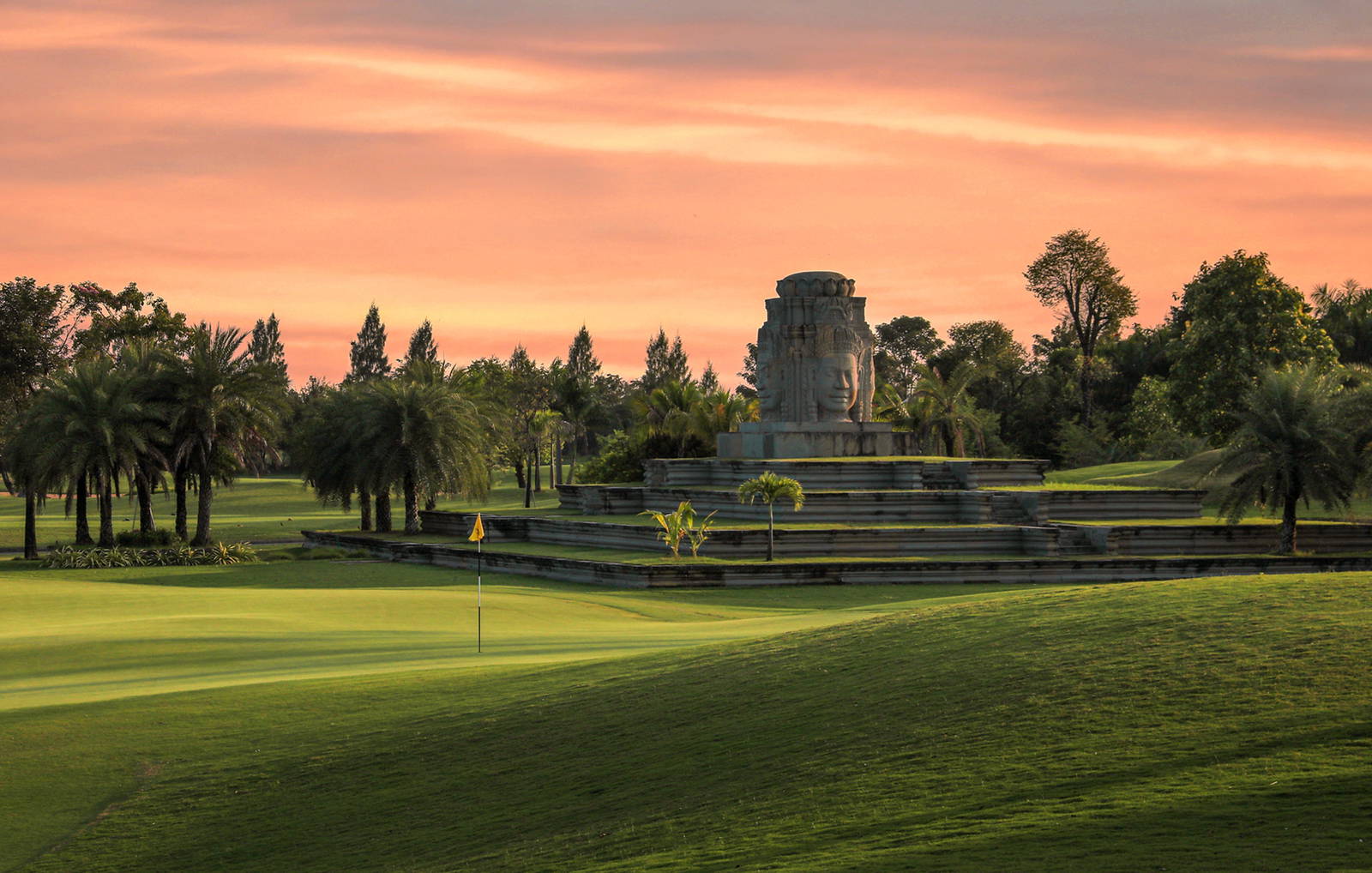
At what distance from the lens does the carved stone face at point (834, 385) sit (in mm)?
42406

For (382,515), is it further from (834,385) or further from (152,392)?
(834,385)

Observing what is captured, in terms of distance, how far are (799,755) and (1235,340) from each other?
47.5m

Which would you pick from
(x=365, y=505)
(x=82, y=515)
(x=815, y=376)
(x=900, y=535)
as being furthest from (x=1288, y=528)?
(x=82, y=515)

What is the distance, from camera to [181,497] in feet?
140

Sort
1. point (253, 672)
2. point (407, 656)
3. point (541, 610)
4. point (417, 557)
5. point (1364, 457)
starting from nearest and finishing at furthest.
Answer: point (253, 672) → point (407, 656) → point (541, 610) → point (1364, 457) → point (417, 557)

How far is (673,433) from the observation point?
5109 centimetres

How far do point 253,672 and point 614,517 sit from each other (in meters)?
22.2

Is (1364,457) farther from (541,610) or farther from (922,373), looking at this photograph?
(922,373)

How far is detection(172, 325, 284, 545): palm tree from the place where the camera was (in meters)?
39.0

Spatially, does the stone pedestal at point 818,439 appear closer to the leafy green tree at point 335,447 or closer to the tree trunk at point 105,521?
the leafy green tree at point 335,447

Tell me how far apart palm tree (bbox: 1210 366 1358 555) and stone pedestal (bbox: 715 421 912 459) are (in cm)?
1229

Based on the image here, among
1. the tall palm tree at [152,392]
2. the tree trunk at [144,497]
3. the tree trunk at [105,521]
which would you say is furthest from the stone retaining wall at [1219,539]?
the tree trunk at [105,521]

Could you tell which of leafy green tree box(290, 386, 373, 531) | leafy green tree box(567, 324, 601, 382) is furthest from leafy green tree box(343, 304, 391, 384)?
leafy green tree box(290, 386, 373, 531)

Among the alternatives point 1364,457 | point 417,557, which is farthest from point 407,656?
point 1364,457
